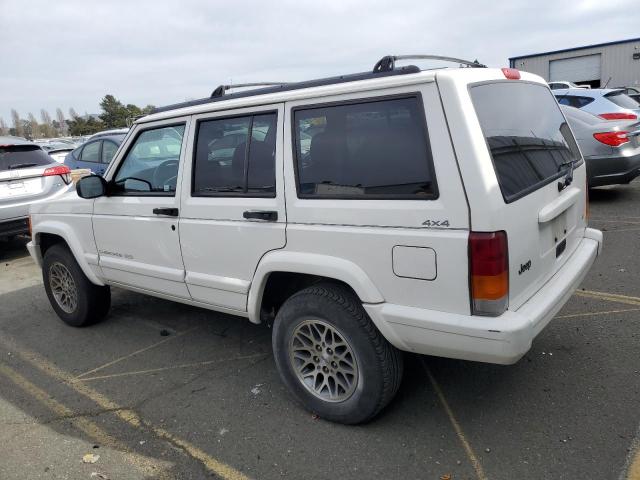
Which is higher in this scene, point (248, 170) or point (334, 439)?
point (248, 170)

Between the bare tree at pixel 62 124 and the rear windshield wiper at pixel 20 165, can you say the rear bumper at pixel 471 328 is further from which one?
the bare tree at pixel 62 124

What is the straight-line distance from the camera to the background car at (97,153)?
9.46 metres

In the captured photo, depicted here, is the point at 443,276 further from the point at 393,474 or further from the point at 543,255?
the point at 393,474

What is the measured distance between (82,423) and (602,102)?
937 centimetres

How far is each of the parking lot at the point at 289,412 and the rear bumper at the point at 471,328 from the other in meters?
0.60

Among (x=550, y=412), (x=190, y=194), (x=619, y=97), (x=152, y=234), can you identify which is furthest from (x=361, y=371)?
(x=619, y=97)

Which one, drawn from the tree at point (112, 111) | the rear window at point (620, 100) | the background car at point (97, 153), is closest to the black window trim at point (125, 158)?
the background car at point (97, 153)

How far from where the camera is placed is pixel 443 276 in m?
2.37

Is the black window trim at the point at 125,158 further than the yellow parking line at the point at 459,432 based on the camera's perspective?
Yes

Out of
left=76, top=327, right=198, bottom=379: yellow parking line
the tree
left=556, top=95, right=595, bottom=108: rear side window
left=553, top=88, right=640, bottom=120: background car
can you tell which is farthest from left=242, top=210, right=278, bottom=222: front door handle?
the tree

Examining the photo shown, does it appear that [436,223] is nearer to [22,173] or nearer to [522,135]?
[522,135]

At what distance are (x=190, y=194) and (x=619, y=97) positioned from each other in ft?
31.1

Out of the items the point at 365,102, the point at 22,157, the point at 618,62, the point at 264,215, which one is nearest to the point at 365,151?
the point at 365,102

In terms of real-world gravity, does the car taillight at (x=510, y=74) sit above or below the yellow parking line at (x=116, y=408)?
above
